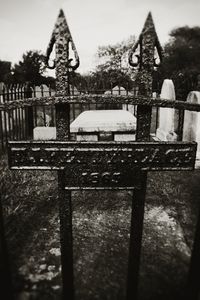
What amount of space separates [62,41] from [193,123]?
15.6 ft

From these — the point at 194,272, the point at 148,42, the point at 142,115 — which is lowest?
the point at 194,272

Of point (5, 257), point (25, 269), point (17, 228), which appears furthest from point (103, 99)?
point (17, 228)

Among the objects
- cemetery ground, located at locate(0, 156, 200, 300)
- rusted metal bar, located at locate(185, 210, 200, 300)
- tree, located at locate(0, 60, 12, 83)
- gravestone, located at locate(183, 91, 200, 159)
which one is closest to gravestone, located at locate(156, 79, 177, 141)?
gravestone, located at locate(183, 91, 200, 159)

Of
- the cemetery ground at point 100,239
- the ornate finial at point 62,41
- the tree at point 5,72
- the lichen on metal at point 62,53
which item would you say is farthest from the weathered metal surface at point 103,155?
the tree at point 5,72

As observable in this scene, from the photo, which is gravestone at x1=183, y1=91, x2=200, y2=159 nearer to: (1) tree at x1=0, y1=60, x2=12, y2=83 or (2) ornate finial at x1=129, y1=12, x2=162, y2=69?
(2) ornate finial at x1=129, y1=12, x2=162, y2=69

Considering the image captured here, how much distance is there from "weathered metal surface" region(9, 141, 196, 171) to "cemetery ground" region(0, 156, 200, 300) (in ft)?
3.63

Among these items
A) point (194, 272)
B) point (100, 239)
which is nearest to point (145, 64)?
point (194, 272)

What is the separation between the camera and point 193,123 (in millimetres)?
5508

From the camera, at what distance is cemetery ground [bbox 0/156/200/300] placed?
2004mm

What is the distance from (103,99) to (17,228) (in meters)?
2.00

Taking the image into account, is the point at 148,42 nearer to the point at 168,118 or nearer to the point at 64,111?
the point at 64,111

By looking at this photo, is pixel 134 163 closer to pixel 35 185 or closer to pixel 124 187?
pixel 124 187

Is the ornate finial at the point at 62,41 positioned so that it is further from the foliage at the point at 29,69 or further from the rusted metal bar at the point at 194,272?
the foliage at the point at 29,69

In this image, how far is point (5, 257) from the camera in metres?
1.76
